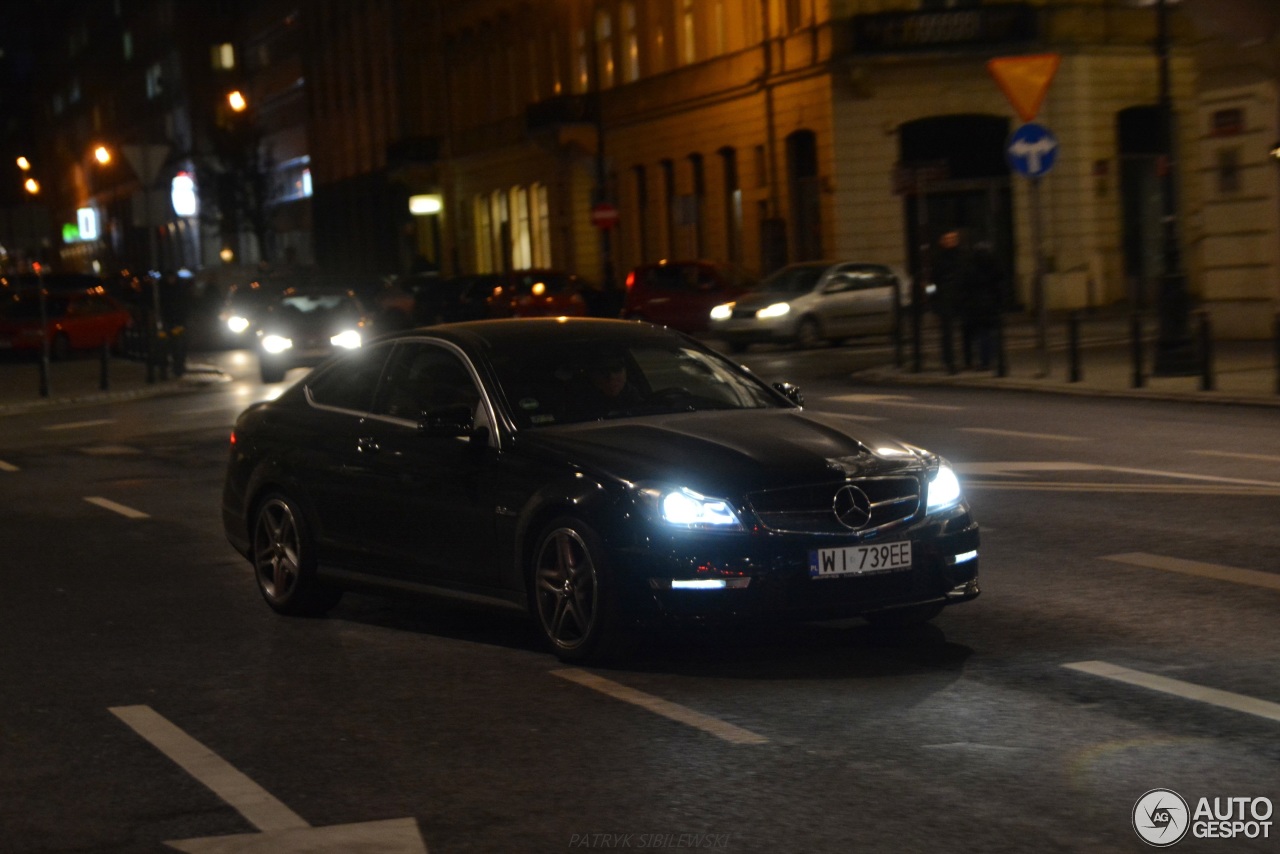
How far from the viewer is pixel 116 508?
15570mm

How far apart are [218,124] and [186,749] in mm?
102037

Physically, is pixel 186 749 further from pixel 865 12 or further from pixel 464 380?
pixel 865 12

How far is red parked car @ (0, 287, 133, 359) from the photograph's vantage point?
47750 millimetres

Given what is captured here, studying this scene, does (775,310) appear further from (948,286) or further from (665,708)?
(665,708)

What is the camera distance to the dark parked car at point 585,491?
811cm

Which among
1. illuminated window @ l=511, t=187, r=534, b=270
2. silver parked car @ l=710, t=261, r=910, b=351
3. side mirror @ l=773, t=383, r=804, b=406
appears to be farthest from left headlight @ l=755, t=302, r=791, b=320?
illuminated window @ l=511, t=187, r=534, b=270

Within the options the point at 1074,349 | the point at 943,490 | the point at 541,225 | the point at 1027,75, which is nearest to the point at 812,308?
the point at 1074,349

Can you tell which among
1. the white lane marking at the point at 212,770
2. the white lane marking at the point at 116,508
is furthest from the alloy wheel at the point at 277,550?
the white lane marking at the point at 116,508

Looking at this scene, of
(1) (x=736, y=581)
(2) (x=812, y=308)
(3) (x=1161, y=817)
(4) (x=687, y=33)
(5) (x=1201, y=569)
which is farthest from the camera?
(4) (x=687, y=33)

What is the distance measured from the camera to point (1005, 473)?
15.2 m

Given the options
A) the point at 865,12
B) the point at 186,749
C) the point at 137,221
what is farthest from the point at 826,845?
the point at 865,12

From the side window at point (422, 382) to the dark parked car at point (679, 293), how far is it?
1205 inches

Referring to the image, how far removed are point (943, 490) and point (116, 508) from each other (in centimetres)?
851

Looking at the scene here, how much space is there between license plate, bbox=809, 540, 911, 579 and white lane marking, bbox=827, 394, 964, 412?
13.3m
